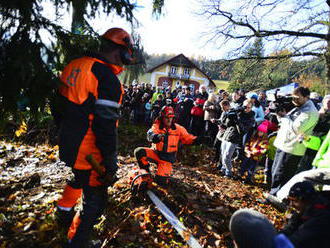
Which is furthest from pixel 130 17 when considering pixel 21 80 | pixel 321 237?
pixel 321 237

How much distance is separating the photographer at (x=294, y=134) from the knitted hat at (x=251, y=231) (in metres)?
2.60

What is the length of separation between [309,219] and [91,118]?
2.00 m

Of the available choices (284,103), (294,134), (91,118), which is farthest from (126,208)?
(284,103)

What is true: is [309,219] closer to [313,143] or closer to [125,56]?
[125,56]

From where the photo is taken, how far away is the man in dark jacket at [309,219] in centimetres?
144

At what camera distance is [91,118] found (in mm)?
2086

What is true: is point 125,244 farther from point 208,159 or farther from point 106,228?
point 208,159

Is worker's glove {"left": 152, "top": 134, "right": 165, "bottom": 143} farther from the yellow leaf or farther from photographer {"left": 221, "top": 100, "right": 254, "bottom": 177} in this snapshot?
the yellow leaf

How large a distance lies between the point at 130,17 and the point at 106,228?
2506 mm

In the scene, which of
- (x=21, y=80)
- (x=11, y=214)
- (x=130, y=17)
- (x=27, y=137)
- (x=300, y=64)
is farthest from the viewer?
(x=300, y=64)

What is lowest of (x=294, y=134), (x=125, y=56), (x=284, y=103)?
(x=294, y=134)

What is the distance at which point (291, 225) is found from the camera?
6.31 feet

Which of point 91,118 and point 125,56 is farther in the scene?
point 125,56

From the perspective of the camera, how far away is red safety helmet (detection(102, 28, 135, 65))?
2.20 metres
